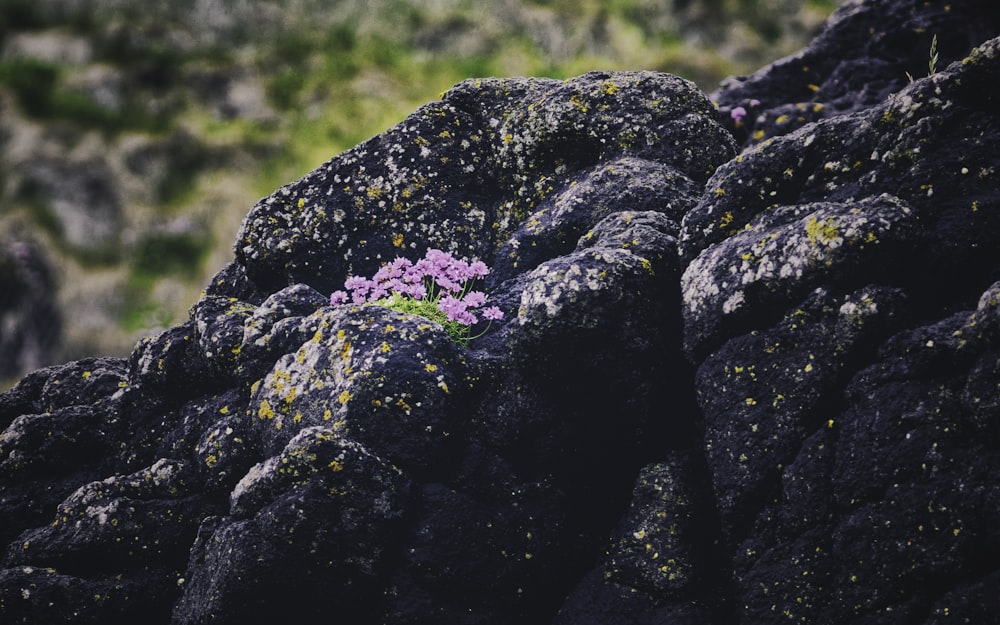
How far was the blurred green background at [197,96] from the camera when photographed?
1996 inches

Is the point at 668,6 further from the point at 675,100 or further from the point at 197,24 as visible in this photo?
the point at 675,100

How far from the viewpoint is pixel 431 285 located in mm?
8289

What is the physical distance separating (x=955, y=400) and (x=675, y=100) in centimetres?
596

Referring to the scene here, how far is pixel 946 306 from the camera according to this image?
539 centimetres

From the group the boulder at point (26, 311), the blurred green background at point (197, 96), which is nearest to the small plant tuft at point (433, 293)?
the blurred green background at point (197, 96)

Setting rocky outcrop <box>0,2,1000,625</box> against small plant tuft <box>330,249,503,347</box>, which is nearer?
rocky outcrop <box>0,2,1000,625</box>

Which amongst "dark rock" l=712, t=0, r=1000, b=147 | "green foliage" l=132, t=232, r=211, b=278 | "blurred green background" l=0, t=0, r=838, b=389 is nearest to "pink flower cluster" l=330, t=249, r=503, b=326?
"dark rock" l=712, t=0, r=1000, b=147

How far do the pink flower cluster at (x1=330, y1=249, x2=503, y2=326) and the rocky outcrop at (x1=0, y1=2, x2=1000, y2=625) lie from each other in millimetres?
361

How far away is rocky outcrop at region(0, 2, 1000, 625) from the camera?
16.3 ft

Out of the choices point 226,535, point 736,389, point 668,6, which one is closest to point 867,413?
point 736,389

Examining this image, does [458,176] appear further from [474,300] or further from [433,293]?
[474,300]

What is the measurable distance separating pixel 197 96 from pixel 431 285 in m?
68.8

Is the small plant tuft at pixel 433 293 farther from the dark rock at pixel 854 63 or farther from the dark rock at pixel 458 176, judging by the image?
the dark rock at pixel 854 63

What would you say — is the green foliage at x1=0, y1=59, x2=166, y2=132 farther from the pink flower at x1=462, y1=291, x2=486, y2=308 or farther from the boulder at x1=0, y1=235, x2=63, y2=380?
the pink flower at x1=462, y1=291, x2=486, y2=308
